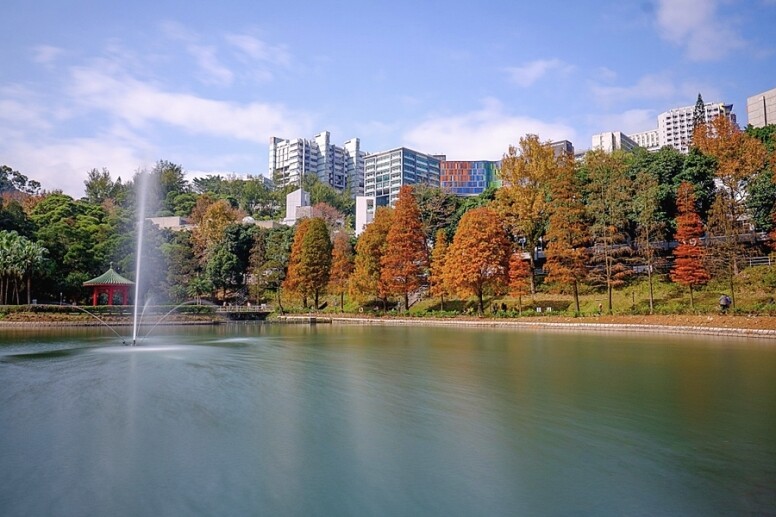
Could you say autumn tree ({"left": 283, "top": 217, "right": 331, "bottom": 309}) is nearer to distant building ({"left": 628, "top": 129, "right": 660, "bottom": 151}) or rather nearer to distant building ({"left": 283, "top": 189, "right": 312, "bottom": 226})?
distant building ({"left": 283, "top": 189, "right": 312, "bottom": 226})

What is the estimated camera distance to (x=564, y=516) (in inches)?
171

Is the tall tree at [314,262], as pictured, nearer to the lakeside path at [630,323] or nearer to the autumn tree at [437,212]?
the lakeside path at [630,323]

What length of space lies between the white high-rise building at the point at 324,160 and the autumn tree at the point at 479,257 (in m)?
96.6

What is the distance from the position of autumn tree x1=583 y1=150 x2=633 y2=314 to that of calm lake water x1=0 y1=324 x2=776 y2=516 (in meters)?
17.2

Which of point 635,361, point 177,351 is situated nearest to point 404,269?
point 177,351

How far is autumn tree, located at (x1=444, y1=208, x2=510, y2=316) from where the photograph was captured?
101ft

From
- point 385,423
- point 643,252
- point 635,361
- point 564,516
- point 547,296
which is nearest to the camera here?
point 564,516

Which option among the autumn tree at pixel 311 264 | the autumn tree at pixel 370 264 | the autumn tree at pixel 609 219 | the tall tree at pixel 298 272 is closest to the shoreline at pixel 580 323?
the autumn tree at pixel 370 264

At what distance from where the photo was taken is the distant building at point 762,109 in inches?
3282

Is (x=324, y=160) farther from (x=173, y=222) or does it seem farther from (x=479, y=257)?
(x=479, y=257)

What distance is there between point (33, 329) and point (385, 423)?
26.0m

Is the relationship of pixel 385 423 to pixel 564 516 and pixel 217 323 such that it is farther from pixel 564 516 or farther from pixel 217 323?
pixel 217 323

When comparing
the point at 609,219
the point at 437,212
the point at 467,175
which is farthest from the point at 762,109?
the point at 609,219

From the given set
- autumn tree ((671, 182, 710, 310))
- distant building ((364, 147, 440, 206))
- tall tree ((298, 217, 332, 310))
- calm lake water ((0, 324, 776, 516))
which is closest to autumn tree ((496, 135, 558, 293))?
autumn tree ((671, 182, 710, 310))
